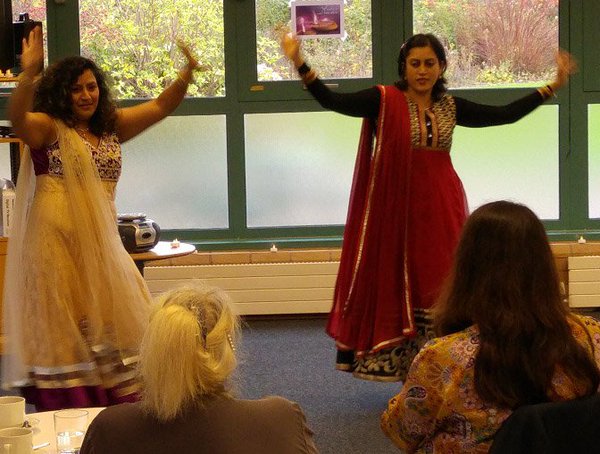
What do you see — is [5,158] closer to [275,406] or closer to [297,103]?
[297,103]

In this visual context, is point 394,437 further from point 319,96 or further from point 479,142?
point 479,142

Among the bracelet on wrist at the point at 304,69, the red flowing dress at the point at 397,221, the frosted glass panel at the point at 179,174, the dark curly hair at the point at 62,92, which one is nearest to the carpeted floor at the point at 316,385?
the red flowing dress at the point at 397,221

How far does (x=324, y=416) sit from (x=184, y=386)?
2573 millimetres

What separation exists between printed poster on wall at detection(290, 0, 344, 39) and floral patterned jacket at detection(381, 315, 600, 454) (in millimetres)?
4500

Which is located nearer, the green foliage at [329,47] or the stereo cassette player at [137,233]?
the stereo cassette player at [137,233]

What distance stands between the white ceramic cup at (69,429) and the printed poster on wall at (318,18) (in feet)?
14.9

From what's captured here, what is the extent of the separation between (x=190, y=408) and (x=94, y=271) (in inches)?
70.8

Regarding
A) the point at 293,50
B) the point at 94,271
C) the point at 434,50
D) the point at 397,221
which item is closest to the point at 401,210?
the point at 397,221

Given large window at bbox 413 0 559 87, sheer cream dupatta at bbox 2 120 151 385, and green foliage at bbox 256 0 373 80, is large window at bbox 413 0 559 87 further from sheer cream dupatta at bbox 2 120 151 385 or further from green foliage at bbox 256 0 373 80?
sheer cream dupatta at bbox 2 120 151 385

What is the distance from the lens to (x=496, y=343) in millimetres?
1913

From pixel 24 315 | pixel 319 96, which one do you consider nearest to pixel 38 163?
pixel 24 315

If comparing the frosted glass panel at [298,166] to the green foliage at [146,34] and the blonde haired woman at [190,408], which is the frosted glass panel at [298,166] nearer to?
the green foliage at [146,34]

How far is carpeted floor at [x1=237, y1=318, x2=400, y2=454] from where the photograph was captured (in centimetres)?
401

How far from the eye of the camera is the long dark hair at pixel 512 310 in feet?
6.21
